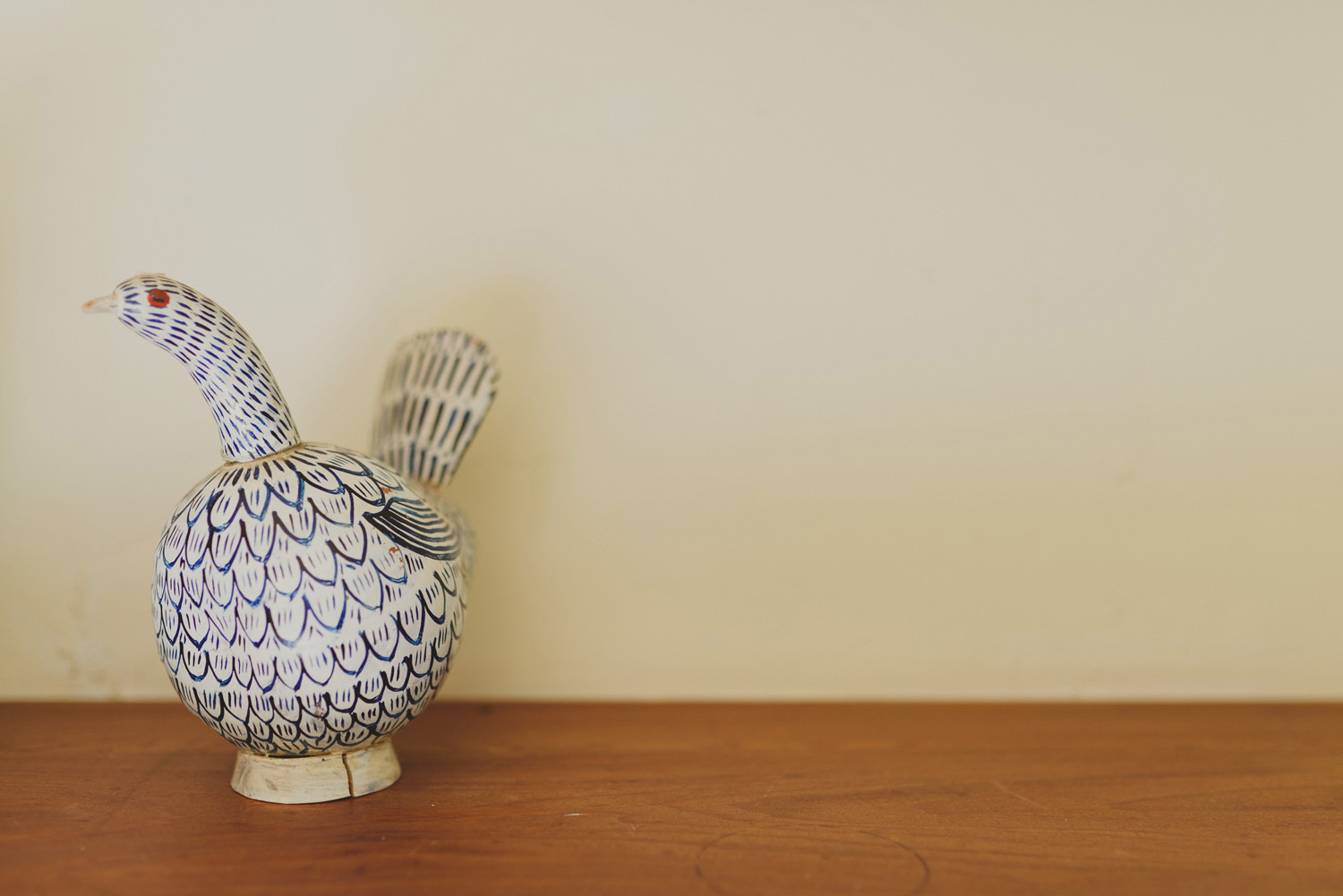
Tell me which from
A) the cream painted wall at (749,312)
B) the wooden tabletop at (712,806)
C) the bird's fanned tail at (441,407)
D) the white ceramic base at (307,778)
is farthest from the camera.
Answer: the cream painted wall at (749,312)

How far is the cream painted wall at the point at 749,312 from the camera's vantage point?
930 mm

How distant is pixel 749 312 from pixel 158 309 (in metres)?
0.52

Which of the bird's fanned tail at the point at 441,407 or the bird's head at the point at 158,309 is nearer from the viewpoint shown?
the bird's head at the point at 158,309

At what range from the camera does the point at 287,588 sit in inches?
24.9

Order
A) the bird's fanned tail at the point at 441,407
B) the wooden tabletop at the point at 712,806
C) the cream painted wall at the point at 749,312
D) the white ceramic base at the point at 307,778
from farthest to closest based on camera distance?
the cream painted wall at the point at 749,312
the bird's fanned tail at the point at 441,407
the white ceramic base at the point at 307,778
the wooden tabletop at the point at 712,806

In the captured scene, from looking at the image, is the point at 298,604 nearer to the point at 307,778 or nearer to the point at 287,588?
the point at 287,588

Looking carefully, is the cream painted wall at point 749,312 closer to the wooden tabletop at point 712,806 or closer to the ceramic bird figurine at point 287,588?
the wooden tabletop at point 712,806

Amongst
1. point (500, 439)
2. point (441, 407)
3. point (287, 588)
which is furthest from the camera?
point (500, 439)

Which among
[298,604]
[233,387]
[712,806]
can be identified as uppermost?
[233,387]

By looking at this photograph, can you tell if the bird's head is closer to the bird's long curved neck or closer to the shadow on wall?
the bird's long curved neck

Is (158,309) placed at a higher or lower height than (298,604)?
higher

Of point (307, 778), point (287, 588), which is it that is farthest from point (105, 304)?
point (307, 778)

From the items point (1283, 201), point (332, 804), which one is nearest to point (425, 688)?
point (332, 804)

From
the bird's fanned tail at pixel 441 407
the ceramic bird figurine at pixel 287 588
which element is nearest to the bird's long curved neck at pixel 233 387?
the ceramic bird figurine at pixel 287 588
